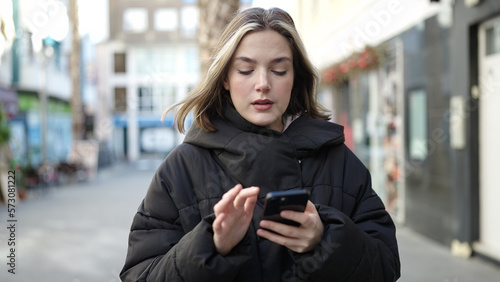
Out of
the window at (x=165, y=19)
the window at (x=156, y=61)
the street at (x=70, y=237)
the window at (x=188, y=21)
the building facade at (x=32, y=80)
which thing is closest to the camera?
the street at (x=70, y=237)

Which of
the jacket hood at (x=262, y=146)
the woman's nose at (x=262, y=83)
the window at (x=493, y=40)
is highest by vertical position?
the window at (x=493, y=40)

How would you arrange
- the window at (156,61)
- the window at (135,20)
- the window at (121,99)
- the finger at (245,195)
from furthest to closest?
the window at (121,99) → the window at (156,61) → the window at (135,20) → the finger at (245,195)

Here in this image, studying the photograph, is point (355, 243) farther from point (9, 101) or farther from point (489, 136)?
point (9, 101)

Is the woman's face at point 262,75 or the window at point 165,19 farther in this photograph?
the window at point 165,19

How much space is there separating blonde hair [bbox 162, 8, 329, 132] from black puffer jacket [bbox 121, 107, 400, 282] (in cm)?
7

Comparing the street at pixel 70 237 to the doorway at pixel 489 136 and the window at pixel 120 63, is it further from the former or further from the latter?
the window at pixel 120 63

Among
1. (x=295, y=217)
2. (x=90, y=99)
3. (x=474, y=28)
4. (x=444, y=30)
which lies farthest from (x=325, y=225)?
(x=90, y=99)

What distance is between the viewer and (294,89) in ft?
5.78

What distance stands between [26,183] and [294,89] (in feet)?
43.5

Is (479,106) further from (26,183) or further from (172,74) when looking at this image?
(172,74)

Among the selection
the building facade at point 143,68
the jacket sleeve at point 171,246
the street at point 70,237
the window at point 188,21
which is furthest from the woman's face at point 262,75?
the window at point 188,21

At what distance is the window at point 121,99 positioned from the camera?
40169 mm

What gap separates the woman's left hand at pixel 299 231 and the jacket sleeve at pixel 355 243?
0.03 m

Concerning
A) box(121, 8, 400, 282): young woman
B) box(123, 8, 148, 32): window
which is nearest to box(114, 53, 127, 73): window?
box(123, 8, 148, 32): window
